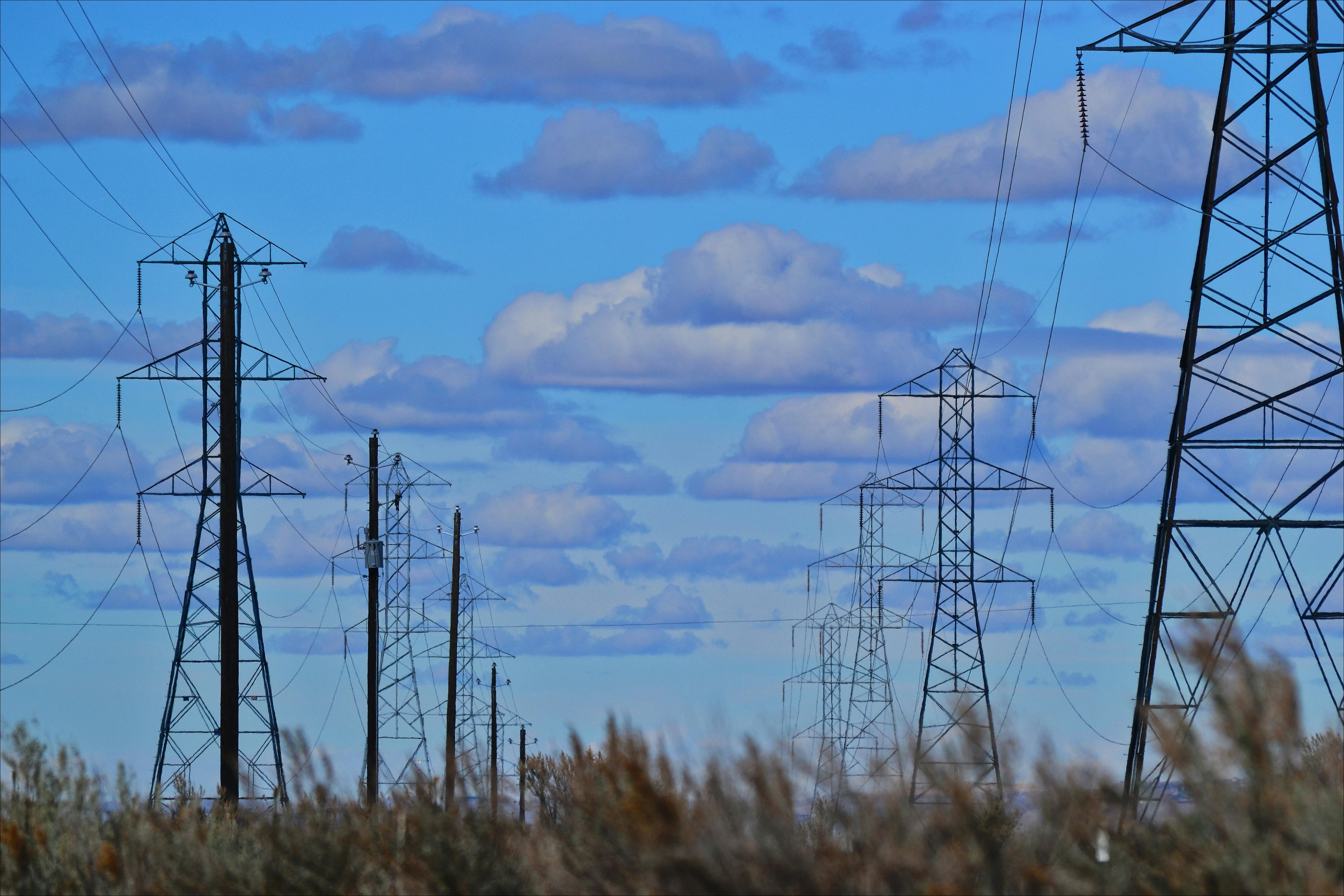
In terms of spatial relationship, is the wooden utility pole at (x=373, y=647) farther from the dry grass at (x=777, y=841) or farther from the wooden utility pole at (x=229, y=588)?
the dry grass at (x=777, y=841)

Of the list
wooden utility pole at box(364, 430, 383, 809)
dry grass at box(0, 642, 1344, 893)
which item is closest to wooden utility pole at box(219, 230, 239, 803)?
wooden utility pole at box(364, 430, 383, 809)

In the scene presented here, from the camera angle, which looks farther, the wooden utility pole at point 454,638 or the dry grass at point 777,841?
the wooden utility pole at point 454,638

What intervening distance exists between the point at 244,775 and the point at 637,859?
5269mm

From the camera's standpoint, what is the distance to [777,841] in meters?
10.3

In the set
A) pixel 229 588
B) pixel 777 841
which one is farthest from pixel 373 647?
pixel 777 841

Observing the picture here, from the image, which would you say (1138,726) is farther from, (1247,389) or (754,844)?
(754,844)

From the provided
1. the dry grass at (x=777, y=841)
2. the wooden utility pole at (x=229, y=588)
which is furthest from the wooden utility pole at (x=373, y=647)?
the dry grass at (x=777, y=841)

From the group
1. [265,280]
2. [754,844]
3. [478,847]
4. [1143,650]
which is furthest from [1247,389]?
[265,280]

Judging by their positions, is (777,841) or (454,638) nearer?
(777,841)

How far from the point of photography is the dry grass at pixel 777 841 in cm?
1015

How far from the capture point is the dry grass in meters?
10.1

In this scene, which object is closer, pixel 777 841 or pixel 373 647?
pixel 777 841

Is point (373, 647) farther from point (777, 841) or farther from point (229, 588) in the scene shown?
point (777, 841)

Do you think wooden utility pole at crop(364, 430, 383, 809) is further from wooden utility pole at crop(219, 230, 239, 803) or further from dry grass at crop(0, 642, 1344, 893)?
dry grass at crop(0, 642, 1344, 893)
